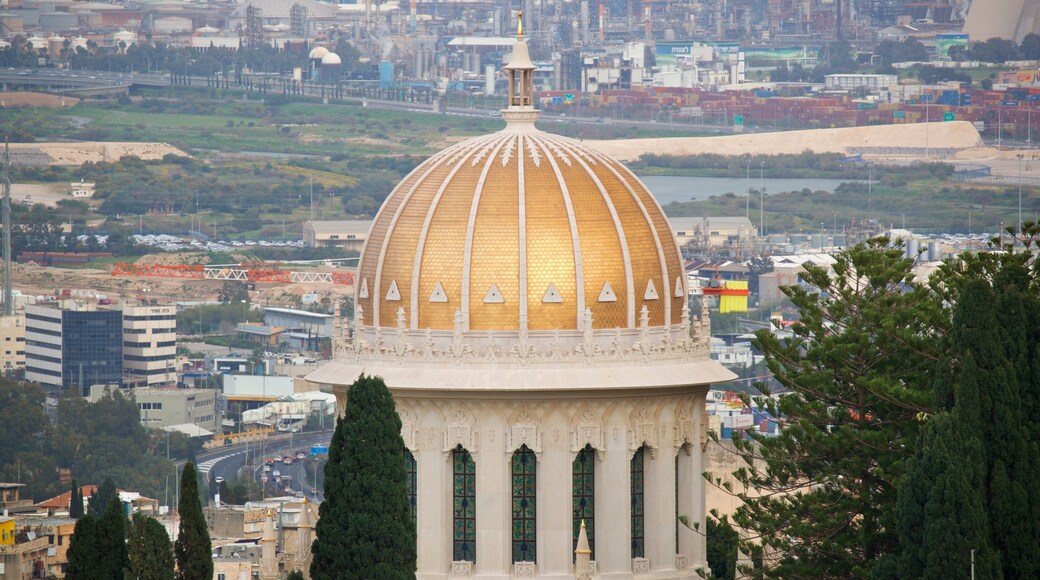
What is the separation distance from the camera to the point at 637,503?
2184 inches

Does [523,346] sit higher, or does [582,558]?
[523,346]

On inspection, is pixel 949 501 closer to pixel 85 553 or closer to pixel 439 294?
pixel 439 294

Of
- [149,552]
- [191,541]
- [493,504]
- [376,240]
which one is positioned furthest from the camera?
[376,240]

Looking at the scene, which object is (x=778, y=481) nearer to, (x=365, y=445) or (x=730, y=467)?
(x=365, y=445)

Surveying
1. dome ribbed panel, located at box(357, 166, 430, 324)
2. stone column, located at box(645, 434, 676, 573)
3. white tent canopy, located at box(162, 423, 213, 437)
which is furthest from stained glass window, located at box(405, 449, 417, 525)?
white tent canopy, located at box(162, 423, 213, 437)

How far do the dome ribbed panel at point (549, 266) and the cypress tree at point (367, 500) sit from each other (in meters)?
5.56

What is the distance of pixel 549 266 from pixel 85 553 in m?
11.0

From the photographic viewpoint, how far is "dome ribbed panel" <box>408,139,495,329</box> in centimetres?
5409

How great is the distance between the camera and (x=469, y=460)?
2152 inches

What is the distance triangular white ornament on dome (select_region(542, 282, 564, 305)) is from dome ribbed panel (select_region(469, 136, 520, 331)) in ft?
1.87

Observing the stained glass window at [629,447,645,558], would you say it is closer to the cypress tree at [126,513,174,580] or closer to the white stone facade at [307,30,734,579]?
the white stone facade at [307,30,734,579]

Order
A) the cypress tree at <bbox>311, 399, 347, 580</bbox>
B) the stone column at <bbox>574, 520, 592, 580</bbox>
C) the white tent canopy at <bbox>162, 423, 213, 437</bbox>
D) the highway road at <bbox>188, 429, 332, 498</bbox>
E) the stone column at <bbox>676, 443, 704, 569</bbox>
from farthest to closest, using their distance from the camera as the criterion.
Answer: the white tent canopy at <bbox>162, 423, 213, 437</bbox> < the highway road at <bbox>188, 429, 332, 498</bbox> < the stone column at <bbox>676, 443, 704, 569</bbox> < the stone column at <bbox>574, 520, 592, 580</bbox> < the cypress tree at <bbox>311, 399, 347, 580</bbox>

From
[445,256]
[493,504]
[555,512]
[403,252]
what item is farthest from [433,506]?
[403,252]

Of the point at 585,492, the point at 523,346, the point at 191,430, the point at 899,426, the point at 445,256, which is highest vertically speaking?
the point at 445,256
